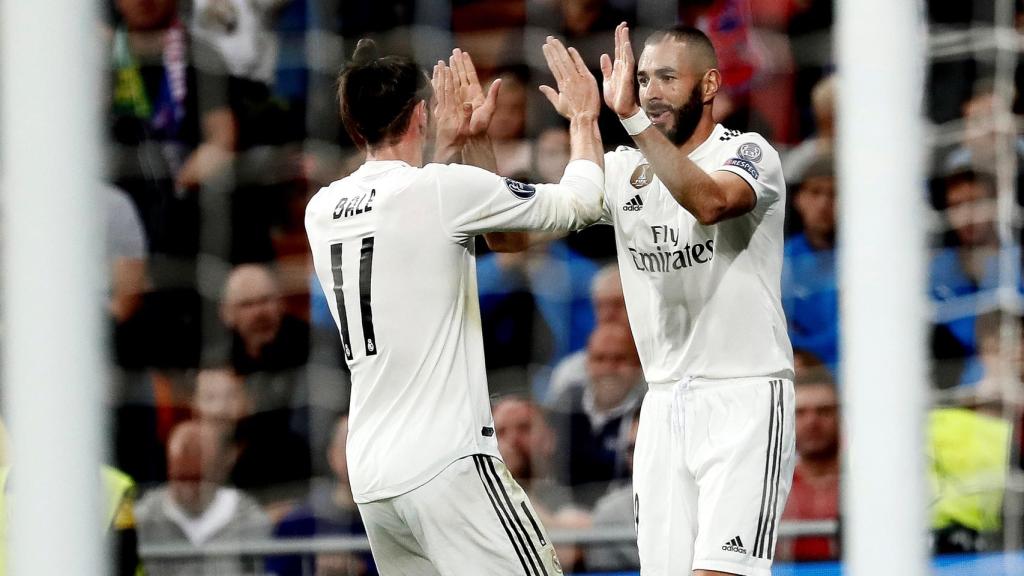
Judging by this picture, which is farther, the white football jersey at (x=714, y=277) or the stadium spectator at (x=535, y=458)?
the stadium spectator at (x=535, y=458)

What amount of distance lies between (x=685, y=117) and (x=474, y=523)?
1.12 meters

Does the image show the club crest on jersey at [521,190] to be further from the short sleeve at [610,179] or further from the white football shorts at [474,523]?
the white football shorts at [474,523]

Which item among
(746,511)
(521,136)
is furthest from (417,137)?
(521,136)

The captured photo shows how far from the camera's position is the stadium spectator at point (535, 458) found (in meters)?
5.04

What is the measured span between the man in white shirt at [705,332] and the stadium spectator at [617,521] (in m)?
1.50

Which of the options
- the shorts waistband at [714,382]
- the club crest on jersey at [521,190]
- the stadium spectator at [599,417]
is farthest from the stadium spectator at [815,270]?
the club crest on jersey at [521,190]

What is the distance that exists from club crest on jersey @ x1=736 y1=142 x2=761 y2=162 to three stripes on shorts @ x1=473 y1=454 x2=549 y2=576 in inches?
36.5

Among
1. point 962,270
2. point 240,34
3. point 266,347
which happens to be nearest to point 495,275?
point 266,347

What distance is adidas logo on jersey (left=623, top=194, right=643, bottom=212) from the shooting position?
3464 millimetres

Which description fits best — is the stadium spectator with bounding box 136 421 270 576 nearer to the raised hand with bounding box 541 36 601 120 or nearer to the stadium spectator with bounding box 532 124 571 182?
the stadium spectator with bounding box 532 124 571 182

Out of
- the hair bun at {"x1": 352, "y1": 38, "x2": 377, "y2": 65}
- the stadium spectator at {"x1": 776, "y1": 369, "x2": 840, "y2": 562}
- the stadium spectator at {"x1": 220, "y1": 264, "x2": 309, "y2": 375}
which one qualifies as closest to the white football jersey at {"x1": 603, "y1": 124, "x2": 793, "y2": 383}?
the hair bun at {"x1": 352, "y1": 38, "x2": 377, "y2": 65}

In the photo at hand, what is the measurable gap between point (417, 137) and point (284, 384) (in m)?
2.25

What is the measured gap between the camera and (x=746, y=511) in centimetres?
323

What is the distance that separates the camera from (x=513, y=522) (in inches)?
123
